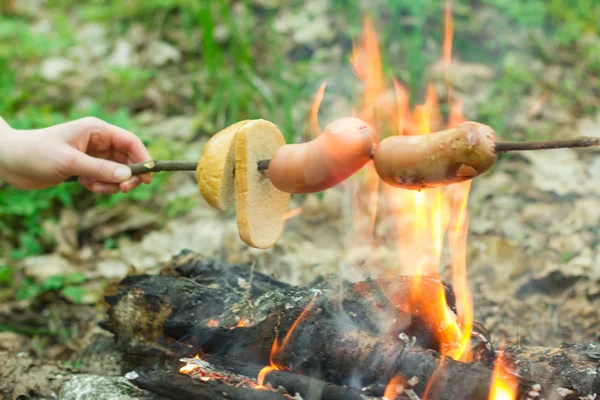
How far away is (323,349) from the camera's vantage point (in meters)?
2.07

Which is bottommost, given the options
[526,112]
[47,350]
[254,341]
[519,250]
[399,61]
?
[47,350]

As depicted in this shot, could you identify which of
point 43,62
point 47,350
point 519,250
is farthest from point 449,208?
point 43,62

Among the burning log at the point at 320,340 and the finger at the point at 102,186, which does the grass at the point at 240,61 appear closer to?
the finger at the point at 102,186

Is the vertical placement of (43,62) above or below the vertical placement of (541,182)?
above

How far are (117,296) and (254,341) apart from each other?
78 centimetres

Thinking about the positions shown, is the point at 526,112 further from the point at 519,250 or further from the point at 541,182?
the point at 519,250

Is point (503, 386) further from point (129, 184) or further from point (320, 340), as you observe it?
point (129, 184)

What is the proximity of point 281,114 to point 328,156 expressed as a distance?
10.1 feet

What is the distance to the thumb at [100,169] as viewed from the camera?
251cm

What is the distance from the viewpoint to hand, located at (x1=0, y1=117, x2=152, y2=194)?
2.52 metres

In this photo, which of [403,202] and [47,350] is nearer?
[47,350]

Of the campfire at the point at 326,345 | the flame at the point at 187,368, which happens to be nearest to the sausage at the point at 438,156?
the campfire at the point at 326,345

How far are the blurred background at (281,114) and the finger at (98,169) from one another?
1.06 m

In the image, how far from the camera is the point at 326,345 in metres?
2.07
